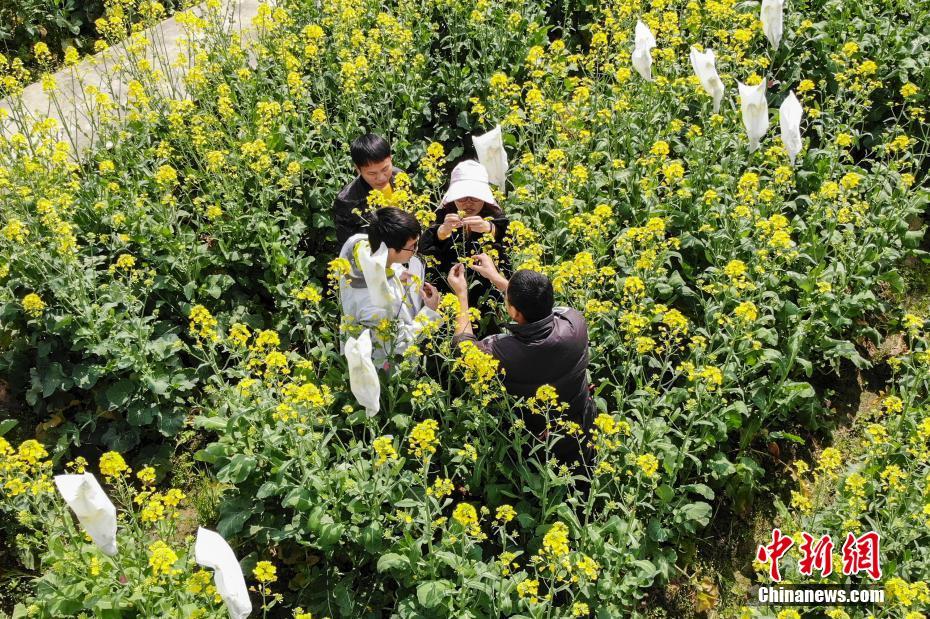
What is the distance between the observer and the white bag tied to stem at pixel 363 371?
3684 mm

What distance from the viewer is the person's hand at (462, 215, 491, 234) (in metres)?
4.88

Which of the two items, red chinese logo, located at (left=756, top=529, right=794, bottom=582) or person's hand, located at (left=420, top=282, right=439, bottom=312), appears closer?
red chinese logo, located at (left=756, top=529, right=794, bottom=582)

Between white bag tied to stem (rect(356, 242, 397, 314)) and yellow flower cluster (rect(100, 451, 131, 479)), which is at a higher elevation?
white bag tied to stem (rect(356, 242, 397, 314))

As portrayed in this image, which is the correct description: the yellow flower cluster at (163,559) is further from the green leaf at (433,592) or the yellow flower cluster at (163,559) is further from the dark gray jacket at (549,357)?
the dark gray jacket at (549,357)

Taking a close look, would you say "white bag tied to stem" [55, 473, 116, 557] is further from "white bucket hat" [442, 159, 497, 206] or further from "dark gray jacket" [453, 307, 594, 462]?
"white bucket hat" [442, 159, 497, 206]

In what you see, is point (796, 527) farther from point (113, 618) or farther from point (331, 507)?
point (113, 618)

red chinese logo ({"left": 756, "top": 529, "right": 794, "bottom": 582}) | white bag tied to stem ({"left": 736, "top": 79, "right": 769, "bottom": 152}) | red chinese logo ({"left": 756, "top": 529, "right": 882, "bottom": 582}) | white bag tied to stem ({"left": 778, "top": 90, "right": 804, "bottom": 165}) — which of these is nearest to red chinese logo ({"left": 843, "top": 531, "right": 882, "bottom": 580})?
red chinese logo ({"left": 756, "top": 529, "right": 882, "bottom": 582})

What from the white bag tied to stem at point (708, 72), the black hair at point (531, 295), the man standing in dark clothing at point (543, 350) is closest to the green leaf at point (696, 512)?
the man standing in dark clothing at point (543, 350)

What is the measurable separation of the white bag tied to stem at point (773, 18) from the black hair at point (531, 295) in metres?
3.48

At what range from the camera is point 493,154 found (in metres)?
5.21

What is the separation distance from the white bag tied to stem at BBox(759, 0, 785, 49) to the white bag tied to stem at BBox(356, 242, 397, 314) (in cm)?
375

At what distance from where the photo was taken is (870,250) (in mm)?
5180

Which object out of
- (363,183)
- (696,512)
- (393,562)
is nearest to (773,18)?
(363,183)

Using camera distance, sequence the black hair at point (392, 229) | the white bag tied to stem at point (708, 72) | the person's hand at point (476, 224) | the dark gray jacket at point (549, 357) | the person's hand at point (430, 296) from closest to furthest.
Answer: the dark gray jacket at point (549, 357), the black hair at point (392, 229), the person's hand at point (430, 296), the person's hand at point (476, 224), the white bag tied to stem at point (708, 72)
